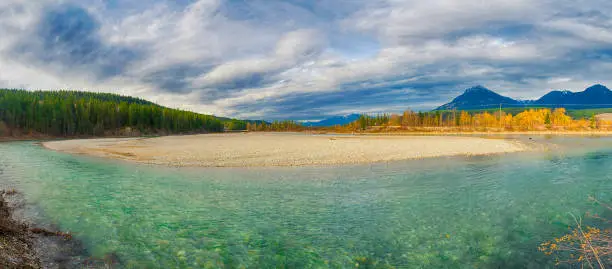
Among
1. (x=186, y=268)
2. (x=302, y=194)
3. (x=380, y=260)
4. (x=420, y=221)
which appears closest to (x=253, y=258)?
(x=186, y=268)

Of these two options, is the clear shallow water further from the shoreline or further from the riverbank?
the riverbank

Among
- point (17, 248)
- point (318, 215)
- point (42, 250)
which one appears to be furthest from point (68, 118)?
point (318, 215)

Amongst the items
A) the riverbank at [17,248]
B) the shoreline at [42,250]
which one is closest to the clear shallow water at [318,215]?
the shoreline at [42,250]

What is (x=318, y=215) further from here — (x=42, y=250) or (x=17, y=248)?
(x=17, y=248)

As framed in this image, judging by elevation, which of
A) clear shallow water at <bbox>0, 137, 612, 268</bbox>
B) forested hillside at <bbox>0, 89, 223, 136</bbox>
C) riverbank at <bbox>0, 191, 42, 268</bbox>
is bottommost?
clear shallow water at <bbox>0, 137, 612, 268</bbox>

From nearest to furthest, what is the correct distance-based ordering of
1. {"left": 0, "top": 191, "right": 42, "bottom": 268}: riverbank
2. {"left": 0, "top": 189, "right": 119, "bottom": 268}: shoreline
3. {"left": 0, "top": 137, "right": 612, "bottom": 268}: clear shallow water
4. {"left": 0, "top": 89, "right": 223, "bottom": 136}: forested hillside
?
1. {"left": 0, "top": 191, "right": 42, "bottom": 268}: riverbank
2. {"left": 0, "top": 189, "right": 119, "bottom": 268}: shoreline
3. {"left": 0, "top": 137, "right": 612, "bottom": 268}: clear shallow water
4. {"left": 0, "top": 89, "right": 223, "bottom": 136}: forested hillside

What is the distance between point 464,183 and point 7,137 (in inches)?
5447

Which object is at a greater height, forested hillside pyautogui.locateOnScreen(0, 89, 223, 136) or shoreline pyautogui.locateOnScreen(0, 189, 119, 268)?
forested hillside pyautogui.locateOnScreen(0, 89, 223, 136)

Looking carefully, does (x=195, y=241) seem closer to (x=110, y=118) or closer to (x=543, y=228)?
(x=543, y=228)

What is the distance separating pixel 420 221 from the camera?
507 inches

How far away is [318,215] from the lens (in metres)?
13.9

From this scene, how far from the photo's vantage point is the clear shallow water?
9.74 meters

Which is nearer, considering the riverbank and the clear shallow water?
the riverbank

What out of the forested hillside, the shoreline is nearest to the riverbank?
the shoreline
